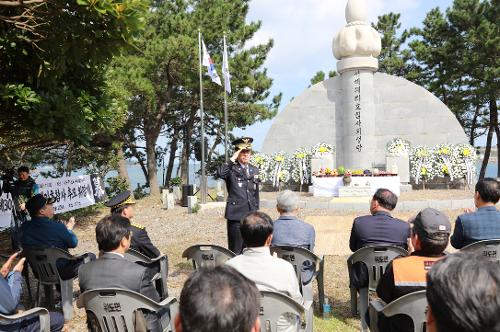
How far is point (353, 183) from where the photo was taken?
46.8ft

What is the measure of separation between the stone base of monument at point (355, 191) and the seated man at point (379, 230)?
33.5 feet

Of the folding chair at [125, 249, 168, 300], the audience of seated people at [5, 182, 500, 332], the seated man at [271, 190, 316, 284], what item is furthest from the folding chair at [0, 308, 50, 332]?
the seated man at [271, 190, 316, 284]

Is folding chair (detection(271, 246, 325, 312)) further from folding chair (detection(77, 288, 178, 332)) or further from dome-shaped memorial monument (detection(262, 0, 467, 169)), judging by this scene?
dome-shaped memorial monument (detection(262, 0, 467, 169))

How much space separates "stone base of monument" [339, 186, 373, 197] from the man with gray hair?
33.3ft

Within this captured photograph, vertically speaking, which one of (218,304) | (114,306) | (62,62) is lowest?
(114,306)

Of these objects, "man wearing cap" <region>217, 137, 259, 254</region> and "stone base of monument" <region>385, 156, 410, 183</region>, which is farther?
"stone base of monument" <region>385, 156, 410, 183</region>

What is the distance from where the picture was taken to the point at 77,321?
14.4ft

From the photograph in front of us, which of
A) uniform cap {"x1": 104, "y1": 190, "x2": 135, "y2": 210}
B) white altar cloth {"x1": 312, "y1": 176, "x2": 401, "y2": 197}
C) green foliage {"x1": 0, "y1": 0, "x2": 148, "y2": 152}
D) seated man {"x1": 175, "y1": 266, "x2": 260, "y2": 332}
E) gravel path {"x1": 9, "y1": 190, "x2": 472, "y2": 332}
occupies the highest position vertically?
green foliage {"x1": 0, "y1": 0, "x2": 148, "y2": 152}

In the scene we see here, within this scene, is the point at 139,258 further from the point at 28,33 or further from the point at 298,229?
the point at 28,33

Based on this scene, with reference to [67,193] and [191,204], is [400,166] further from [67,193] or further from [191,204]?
[67,193]

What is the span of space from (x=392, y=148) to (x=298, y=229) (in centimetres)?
1338

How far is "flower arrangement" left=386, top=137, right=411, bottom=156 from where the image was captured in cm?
1612

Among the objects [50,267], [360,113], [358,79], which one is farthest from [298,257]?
[358,79]

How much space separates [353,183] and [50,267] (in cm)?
1135
